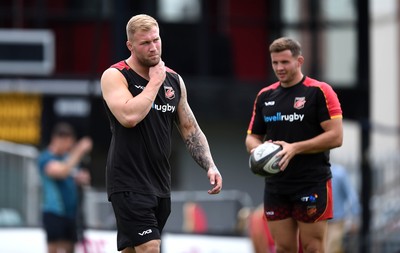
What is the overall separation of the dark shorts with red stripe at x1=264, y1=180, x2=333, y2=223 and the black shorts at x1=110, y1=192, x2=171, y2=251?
5.98 feet

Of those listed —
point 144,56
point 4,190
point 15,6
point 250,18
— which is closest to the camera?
point 144,56

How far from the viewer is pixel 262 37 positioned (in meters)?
25.5

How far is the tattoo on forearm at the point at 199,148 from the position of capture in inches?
378

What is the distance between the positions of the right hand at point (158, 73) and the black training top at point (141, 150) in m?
0.14

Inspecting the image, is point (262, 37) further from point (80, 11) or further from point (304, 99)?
point (304, 99)

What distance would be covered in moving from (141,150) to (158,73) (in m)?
0.60

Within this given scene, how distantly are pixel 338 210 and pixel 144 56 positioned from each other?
7.03 metres

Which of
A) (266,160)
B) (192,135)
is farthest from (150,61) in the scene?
(266,160)

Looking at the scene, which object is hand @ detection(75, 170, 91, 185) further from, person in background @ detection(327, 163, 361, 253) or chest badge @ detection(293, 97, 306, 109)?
chest badge @ detection(293, 97, 306, 109)

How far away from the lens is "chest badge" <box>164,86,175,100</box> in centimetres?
935

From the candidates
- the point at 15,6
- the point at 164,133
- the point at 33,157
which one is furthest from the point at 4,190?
the point at 164,133

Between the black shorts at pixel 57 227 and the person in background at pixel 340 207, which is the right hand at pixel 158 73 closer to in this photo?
the black shorts at pixel 57 227

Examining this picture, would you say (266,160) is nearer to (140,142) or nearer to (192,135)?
(192,135)

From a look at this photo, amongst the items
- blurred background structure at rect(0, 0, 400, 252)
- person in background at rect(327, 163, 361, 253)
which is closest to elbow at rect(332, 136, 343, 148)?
person in background at rect(327, 163, 361, 253)
